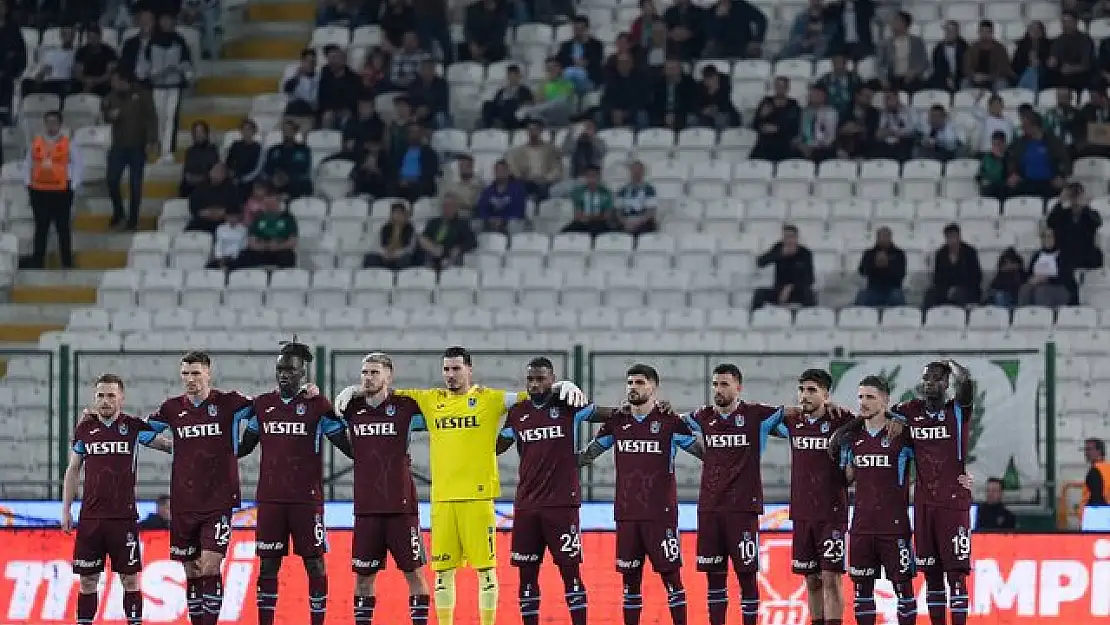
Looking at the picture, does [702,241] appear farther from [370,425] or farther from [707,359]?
[370,425]

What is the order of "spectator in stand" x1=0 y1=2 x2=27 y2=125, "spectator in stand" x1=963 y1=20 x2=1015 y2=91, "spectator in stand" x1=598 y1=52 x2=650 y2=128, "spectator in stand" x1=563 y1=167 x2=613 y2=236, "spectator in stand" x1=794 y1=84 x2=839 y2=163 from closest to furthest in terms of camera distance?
"spectator in stand" x1=563 y1=167 x2=613 y2=236
"spectator in stand" x1=794 y1=84 x2=839 y2=163
"spectator in stand" x1=963 y1=20 x2=1015 y2=91
"spectator in stand" x1=598 y1=52 x2=650 y2=128
"spectator in stand" x1=0 y1=2 x2=27 y2=125

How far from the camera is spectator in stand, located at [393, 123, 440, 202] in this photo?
1206 inches

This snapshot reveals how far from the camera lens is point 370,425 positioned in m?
19.8

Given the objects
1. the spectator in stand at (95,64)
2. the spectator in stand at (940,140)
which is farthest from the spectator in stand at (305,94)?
the spectator in stand at (940,140)

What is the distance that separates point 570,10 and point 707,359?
7.64m

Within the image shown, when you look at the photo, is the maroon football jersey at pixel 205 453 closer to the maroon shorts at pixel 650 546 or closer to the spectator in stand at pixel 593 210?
the maroon shorts at pixel 650 546

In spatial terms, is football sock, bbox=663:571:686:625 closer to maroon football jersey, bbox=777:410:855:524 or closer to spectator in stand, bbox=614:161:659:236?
maroon football jersey, bbox=777:410:855:524

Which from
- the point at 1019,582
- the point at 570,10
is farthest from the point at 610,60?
the point at 1019,582

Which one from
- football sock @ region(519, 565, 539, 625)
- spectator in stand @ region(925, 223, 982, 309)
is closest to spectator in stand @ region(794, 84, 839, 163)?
spectator in stand @ region(925, 223, 982, 309)

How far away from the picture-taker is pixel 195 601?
19.9 metres

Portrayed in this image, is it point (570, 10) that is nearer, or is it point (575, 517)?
point (575, 517)

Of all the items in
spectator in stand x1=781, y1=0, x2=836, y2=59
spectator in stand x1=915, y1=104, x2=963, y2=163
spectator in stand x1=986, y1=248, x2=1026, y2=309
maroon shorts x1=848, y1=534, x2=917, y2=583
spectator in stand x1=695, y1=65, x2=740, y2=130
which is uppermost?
spectator in stand x1=781, y1=0, x2=836, y2=59

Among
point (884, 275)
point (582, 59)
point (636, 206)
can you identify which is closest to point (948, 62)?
point (884, 275)

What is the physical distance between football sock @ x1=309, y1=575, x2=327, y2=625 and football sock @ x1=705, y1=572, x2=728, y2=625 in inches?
117
